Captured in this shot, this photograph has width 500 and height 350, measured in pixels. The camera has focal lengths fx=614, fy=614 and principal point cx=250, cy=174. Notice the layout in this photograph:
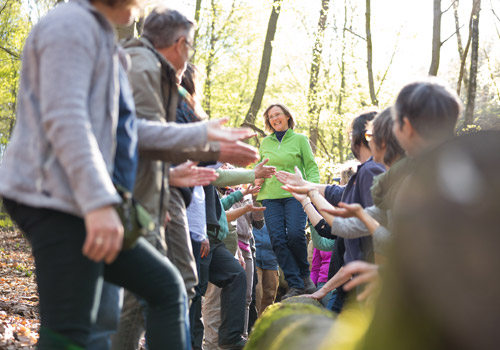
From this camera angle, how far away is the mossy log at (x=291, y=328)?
109 inches

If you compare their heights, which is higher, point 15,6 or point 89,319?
point 15,6

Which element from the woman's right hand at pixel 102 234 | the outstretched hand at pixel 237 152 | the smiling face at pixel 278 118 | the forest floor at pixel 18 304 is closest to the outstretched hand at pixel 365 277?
the outstretched hand at pixel 237 152

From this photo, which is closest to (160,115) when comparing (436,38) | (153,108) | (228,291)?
(153,108)

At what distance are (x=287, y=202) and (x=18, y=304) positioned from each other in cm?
361

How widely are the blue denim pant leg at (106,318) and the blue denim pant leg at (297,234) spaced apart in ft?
17.3

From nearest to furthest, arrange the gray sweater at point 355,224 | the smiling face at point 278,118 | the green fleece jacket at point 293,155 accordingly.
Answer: the gray sweater at point 355,224, the green fleece jacket at point 293,155, the smiling face at point 278,118

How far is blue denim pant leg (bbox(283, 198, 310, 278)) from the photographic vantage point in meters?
8.04

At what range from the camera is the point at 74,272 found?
227cm

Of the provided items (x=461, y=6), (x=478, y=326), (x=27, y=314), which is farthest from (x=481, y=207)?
(x=461, y=6)

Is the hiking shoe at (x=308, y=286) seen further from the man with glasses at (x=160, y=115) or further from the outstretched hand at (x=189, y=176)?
the outstretched hand at (x=189, y=176)

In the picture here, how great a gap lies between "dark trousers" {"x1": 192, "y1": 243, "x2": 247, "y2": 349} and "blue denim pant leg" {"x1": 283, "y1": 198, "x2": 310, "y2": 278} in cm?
195

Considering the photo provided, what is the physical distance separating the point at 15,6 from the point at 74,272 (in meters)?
19.7

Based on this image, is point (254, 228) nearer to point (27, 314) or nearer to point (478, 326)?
point (27, 314)

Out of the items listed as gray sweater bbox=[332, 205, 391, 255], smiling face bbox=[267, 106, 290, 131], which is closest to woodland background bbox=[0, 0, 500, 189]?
smiling face bbox=[267, 106, 290, 131]
